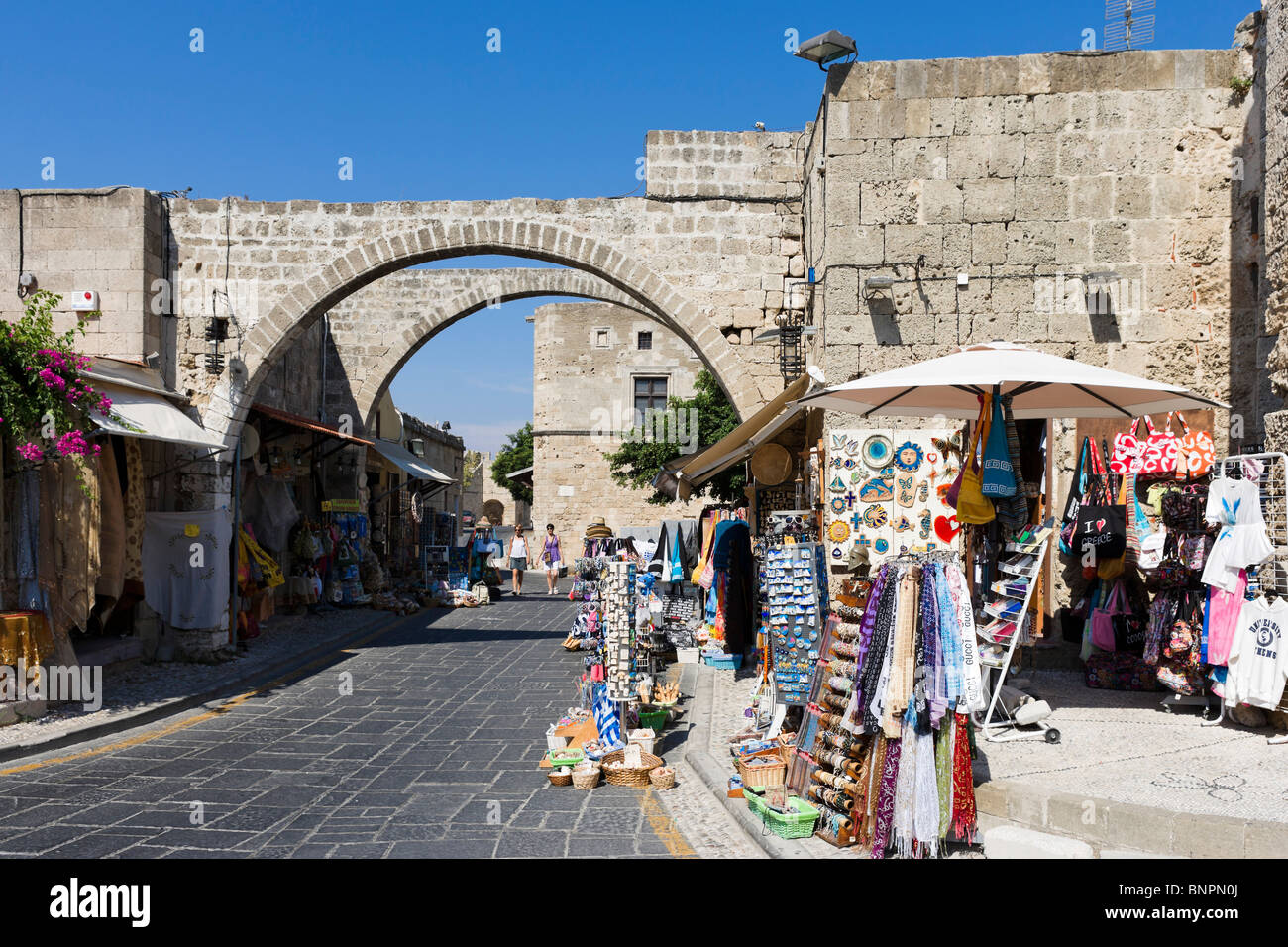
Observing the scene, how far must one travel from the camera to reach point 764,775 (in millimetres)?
5242

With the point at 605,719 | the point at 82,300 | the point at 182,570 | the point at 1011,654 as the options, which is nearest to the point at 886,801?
the point at 1011,654

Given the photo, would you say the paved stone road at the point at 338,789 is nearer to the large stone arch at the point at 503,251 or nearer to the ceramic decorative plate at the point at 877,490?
the ceramic decorative plate at the point at 877,490

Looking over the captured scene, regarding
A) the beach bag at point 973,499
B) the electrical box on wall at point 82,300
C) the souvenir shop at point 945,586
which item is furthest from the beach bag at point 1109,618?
the electrical box on wall at point 82,300

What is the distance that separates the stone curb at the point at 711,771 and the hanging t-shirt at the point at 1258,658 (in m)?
2.96

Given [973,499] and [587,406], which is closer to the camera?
[973,499]

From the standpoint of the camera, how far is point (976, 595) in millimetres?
6484

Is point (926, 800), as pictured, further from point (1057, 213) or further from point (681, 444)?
point (681, 444)

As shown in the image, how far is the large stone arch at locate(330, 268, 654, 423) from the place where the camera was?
55.0ft

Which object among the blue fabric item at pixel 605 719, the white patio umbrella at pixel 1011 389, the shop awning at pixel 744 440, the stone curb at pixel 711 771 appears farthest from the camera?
the shop awning at pixel 744 440

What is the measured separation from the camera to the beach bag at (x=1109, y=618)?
276 inches

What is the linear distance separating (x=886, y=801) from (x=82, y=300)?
9.88 m

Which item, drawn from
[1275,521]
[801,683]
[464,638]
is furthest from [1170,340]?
[464,638]
